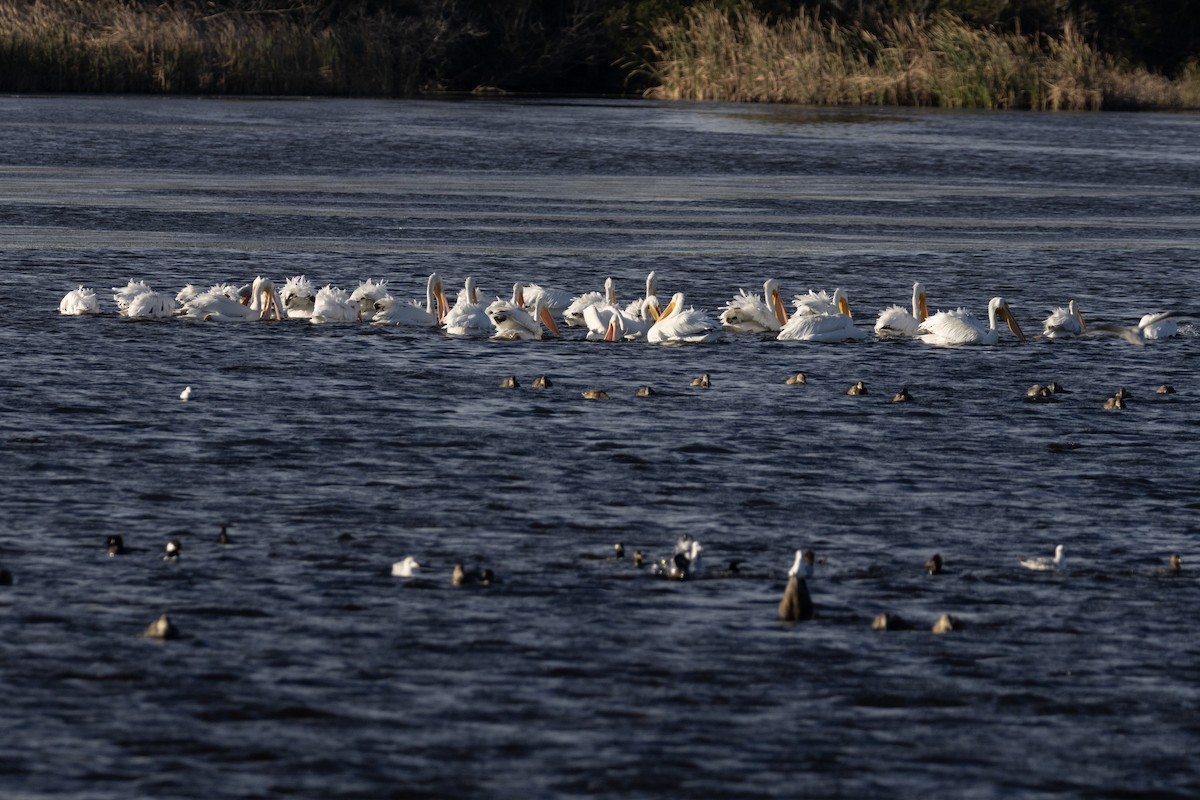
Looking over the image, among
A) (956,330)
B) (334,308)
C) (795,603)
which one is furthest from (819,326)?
(795,603)

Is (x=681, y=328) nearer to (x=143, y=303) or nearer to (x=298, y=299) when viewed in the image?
(x=298, y=299)

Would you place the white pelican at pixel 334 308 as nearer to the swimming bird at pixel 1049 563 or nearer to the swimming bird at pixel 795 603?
the swimming bird at pixel 1049 563

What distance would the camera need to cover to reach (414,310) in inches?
656

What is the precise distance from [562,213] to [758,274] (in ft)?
21.4

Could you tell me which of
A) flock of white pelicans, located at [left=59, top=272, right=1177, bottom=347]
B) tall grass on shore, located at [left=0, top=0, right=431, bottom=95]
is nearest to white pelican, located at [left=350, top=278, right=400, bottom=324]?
flock of white pelicans, located at [left=59, top=272, right=1177, bottom=347]

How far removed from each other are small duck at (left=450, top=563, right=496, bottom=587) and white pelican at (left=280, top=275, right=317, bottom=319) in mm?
8516

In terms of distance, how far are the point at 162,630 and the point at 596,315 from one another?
887 centimetres

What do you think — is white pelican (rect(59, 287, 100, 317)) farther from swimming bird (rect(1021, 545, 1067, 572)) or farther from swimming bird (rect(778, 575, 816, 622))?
swimming bird (rect(778, 575, 816, 622))

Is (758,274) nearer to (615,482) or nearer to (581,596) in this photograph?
(615,482)

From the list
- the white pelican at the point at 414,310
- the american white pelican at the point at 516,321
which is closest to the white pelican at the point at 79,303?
the white pelican at the point at 414,310

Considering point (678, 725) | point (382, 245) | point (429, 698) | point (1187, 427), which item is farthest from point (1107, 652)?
point (382, 245)

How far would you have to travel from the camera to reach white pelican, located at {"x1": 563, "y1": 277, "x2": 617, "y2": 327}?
16.7m

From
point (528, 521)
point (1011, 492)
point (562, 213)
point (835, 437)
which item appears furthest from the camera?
point (562, 213)

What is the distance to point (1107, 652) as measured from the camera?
785 centimetres
